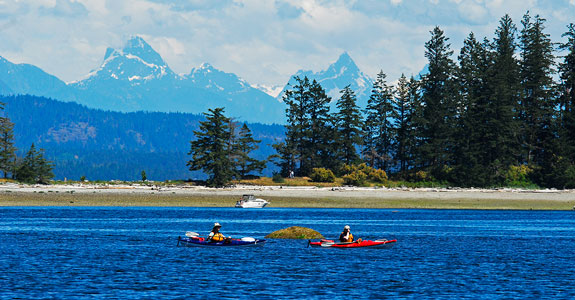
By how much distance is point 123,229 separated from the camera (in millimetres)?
65188

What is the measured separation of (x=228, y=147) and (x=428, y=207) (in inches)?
1381

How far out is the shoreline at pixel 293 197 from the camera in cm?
9569

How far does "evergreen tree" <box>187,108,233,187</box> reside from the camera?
11206cm

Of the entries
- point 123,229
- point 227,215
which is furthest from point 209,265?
point 227,215

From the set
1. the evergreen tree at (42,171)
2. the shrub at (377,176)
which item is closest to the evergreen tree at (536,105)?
the shrub at (377,176)

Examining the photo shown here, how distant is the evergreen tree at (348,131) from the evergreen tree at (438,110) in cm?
1092

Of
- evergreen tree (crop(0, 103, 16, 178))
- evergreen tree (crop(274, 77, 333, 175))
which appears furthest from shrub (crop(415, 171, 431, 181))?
evergreen tree (crop(0, 103, 16, 178))

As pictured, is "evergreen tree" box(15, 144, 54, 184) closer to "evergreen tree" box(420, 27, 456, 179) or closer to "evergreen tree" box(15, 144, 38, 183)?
"evergreen tree" box(15, 144, 38, 183)

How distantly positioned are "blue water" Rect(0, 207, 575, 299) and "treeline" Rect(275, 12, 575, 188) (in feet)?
136

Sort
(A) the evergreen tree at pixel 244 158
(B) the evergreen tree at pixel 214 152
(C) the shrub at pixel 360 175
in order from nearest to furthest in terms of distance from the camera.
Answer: (B) the evergreen tree at pixel 214 152, (C) the shrub at pixel 360 175, (A) the evergreen tree at pixel 244 158

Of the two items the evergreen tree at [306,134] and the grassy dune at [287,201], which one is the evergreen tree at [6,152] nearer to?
the grassy dune at [287,201]

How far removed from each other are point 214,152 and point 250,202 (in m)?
19.7

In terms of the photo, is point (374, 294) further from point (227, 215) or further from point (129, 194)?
point (129, 194)

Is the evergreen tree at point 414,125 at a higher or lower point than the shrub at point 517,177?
higher
